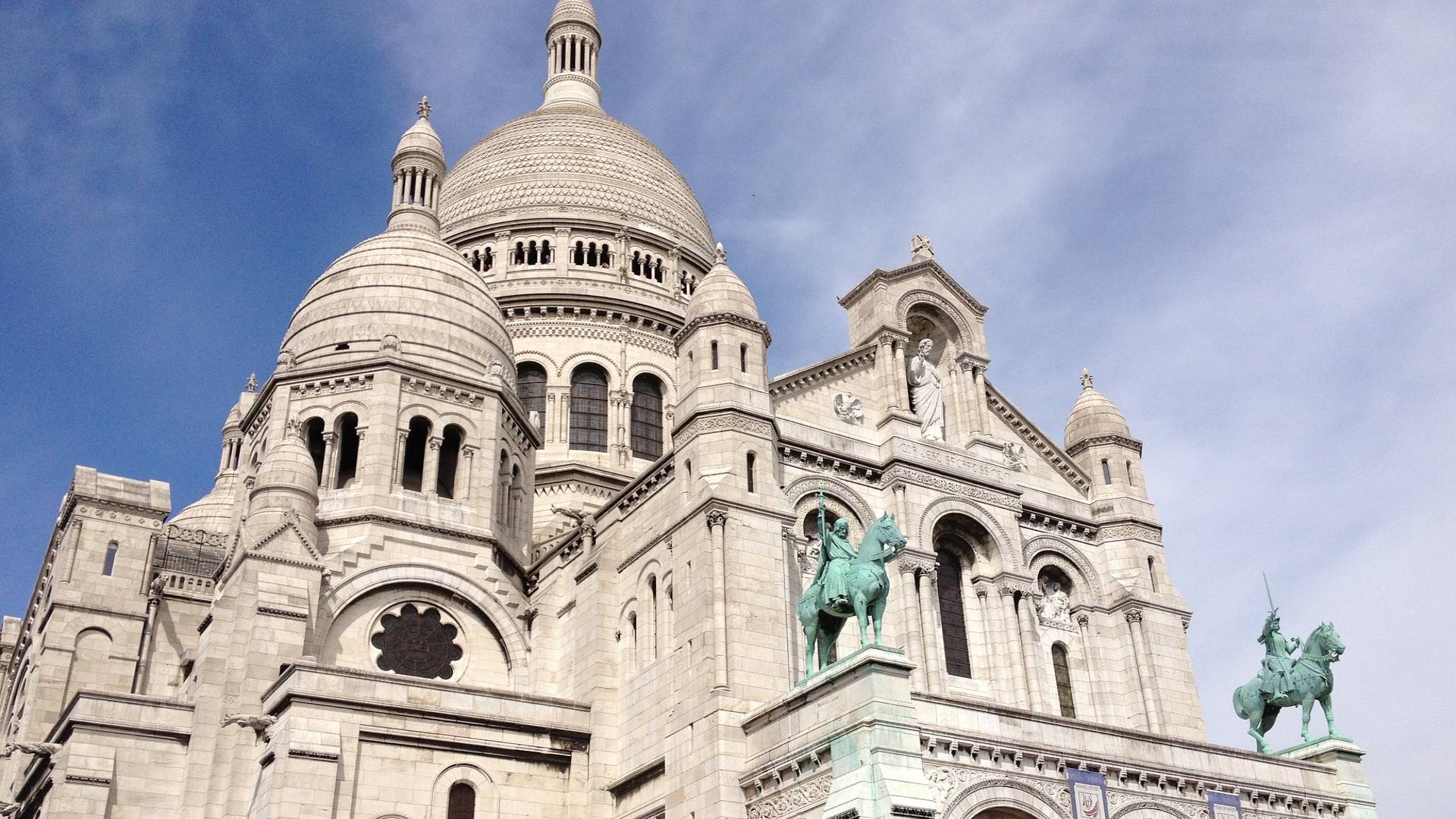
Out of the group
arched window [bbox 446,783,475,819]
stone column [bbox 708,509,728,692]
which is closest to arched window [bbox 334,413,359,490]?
A: arched window [bbox 446,783,475,819]

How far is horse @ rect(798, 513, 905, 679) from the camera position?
27109 mm

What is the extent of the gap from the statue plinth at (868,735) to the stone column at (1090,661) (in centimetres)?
1200

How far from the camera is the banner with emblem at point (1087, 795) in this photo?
1093 inches

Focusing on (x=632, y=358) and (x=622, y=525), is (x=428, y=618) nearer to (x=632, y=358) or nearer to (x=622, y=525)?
(x=622, y=525)

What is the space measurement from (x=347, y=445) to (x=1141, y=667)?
914 inches

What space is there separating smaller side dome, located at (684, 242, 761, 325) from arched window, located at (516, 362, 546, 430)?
1899cm

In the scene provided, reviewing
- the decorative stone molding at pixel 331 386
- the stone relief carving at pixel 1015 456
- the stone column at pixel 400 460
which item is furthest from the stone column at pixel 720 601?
the decorative stone molding at pixel 331 386

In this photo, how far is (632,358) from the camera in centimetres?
5556

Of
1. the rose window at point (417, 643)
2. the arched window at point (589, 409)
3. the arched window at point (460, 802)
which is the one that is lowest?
the arched window at point (460, 802)

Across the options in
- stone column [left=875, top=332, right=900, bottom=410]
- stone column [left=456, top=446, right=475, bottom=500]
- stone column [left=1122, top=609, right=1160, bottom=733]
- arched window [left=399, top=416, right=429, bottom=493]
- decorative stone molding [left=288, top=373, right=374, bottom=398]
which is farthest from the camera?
arched window [left=399, top=416, right=429, bottom=493]

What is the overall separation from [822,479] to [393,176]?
2549 centimetres

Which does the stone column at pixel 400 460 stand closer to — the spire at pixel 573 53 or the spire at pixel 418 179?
the spire at pixel 418 179

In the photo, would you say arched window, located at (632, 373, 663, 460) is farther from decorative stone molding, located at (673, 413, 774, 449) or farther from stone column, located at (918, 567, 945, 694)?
stone column, located at (918, 567, 945, 694)

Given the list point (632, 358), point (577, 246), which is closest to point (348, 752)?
point (632, 358)
